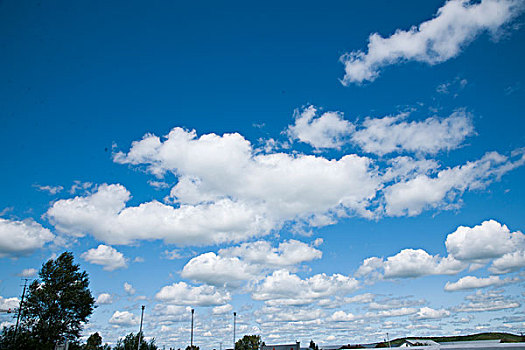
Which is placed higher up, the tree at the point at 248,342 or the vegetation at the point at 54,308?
the vegetation at the point at 54,308

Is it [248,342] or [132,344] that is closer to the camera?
[132,344]

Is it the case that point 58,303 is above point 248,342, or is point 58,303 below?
above

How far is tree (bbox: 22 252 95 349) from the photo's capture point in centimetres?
5203

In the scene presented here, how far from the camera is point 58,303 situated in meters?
54.5

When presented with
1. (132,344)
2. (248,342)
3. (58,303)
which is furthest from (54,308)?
(248,342)

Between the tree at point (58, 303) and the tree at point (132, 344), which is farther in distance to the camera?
the tree at point (132, 344)

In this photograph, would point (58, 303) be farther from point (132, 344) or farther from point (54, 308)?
point (132, 344)

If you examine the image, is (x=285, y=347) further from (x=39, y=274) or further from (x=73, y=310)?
(x=39, y=274)

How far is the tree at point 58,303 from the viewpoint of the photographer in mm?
52031

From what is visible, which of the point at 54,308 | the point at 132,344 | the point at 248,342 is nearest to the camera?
the point at 54,308

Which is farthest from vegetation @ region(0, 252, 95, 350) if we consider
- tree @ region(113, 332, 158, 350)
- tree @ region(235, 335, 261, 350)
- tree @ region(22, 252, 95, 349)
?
tree @ region(235, 335, 261, 350)

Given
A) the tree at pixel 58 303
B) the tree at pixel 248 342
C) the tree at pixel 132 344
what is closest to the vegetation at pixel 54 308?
the tree at pixel 58 303

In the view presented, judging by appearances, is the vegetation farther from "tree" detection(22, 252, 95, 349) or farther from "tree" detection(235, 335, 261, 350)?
"tree" detection(235, 335, 261, 350)

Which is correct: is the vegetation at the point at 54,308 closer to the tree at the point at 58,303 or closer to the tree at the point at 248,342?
the tree at the point at 58,303
